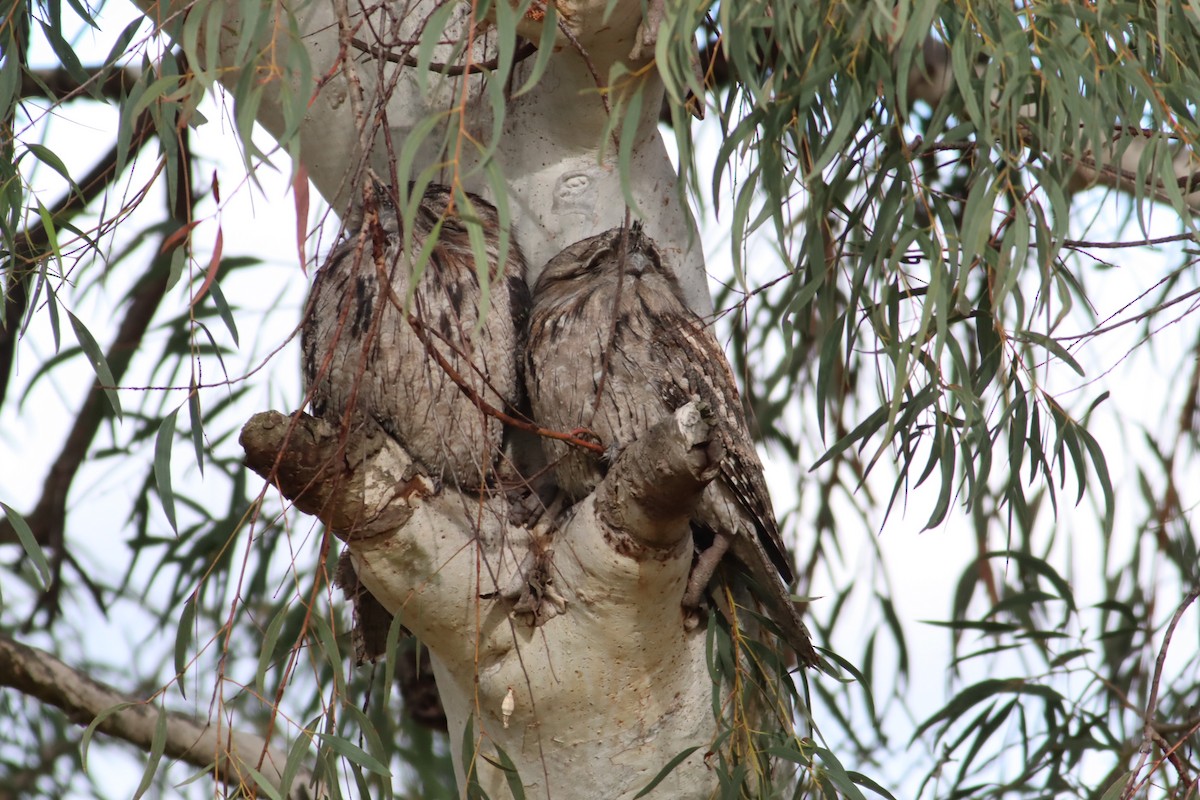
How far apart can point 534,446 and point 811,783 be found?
0.62 metres

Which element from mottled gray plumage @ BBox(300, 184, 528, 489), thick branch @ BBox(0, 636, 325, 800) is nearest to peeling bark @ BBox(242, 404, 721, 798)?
mottled gray plumage @ BBox(300, 184, 528, 489)

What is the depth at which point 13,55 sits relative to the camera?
5.16 ft

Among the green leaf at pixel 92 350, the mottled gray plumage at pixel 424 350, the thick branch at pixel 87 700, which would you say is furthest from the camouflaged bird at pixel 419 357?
the thick branch at pixel 87 700

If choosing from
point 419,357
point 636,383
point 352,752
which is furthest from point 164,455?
point 636,383

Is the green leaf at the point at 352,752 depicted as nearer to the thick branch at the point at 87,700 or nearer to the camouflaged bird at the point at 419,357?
the camouflaged bird at the point at 419,357

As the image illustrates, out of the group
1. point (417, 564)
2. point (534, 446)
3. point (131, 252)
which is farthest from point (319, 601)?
point (417, 564)

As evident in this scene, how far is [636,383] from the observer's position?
1.87 meters

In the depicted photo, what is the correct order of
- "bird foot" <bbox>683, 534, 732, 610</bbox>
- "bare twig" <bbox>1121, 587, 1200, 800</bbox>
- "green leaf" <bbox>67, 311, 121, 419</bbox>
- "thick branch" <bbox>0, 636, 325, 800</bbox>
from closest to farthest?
"bare twig" <bbox>1121, 587, 1200, 800</bbox>, "green leaf" <bbox>67, 311, 121, 419</bbox>, "bird foot" <bbox>683, 534, 732, 610</bbox>, "thick branch" <bbox>0, 636, 325, 800</bbox>

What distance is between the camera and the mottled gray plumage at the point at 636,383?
1788 mm

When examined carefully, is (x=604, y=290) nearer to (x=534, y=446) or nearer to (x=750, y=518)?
(x=534, y=446)

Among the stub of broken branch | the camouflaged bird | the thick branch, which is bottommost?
the stub of broken branch

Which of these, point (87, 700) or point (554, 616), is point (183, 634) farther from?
point (87, 700)

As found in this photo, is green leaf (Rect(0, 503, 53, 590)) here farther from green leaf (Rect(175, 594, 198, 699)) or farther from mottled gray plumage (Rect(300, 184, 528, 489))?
mottled gray plumage (Rect(300, 184, 528, 489))

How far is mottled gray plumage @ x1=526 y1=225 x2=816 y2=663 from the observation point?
1788 mm
